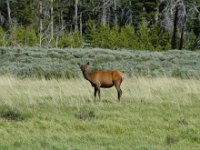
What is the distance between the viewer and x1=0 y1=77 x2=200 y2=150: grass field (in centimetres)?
898

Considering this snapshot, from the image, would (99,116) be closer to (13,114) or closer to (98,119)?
(98,119)

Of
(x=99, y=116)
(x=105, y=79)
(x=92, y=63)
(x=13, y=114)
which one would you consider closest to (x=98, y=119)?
(x=99, y=116)

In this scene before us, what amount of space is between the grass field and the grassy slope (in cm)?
599

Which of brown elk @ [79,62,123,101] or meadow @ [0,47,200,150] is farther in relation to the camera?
brown elk @ [79,62,123,101]

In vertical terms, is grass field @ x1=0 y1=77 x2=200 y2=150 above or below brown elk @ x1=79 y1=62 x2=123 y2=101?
below

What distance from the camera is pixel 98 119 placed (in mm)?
10500

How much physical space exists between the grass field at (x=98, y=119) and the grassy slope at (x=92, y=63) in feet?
19.7

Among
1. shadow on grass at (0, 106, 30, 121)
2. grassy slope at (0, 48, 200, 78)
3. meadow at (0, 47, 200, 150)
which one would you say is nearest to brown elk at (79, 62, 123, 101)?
meadow at (0, 47, 200, 150)

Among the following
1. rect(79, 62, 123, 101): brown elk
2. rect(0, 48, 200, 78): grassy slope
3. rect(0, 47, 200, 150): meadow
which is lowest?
rect(0, 48, 200, 78): grassy slope

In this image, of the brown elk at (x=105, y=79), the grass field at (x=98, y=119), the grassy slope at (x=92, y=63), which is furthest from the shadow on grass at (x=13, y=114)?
the grassy slope at (x=92, y=63)

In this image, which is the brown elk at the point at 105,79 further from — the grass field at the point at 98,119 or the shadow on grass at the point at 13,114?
the shadow on grass at the point at 13,114

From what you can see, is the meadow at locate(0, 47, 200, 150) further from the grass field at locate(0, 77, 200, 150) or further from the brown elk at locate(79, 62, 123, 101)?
the brown elk at locate(79, 62, 123, 101)

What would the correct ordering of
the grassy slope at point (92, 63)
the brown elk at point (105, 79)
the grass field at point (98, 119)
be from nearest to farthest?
the grass field at point (98, 119) → the brown elk at point (105, 79) → the grassy slope at point (92, 63)

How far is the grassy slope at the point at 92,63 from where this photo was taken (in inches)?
826
